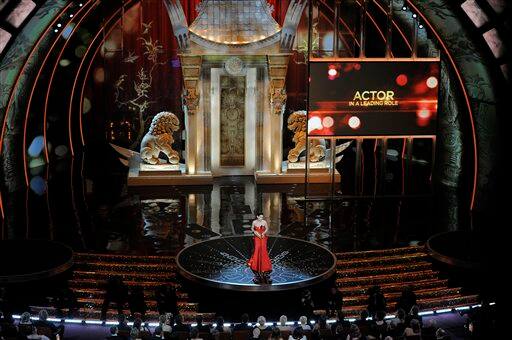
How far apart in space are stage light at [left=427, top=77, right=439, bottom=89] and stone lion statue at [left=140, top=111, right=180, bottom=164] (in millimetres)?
7026

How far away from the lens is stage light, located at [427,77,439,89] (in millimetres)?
19188

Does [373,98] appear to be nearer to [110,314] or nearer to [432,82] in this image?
[432,82]

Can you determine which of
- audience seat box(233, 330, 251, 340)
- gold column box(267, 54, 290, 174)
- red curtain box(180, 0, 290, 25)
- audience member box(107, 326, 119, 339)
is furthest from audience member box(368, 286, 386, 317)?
red curtain box(180, 0, 290, 25)

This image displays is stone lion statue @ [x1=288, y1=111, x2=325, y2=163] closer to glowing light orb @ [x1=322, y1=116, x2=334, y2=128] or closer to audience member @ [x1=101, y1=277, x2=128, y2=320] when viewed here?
glowing light orb @ [x1=322, y1=116, x2=334, y2=128]

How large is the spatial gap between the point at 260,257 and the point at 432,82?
7828 millimetres

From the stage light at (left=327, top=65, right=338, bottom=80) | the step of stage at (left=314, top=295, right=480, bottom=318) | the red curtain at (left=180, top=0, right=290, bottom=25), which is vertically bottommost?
the step of stage at (left=314, top=295, right=480, bottom=318)

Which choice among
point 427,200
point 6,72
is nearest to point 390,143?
point 427,200

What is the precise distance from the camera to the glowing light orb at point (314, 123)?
18844 millimetres

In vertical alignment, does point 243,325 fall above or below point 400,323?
below

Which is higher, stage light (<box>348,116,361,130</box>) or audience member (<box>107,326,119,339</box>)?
stage light (<box>348,116,361,130</box>)

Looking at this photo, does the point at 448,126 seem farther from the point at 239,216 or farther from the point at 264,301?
the point at 264,301

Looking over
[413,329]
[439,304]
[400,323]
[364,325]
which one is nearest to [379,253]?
[439,304]

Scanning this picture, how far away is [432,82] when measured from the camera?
19203 millimetres

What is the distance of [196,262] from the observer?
48.3 ft
